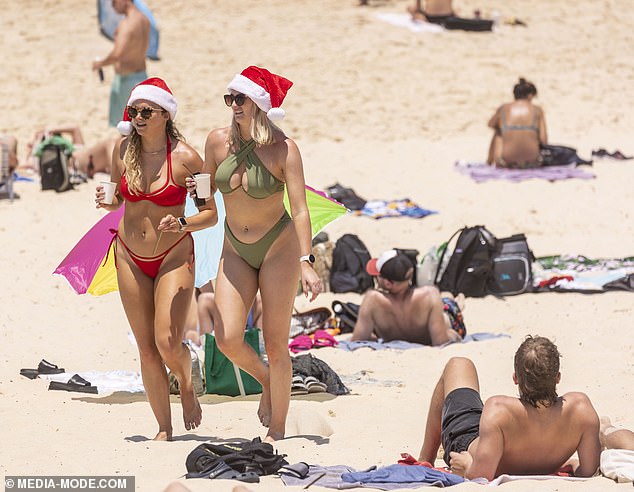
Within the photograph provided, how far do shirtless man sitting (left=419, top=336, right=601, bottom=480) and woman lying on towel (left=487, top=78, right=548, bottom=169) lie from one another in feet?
27.5

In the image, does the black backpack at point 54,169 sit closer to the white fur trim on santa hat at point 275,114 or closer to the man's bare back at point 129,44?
the man's bare back at point 129,44

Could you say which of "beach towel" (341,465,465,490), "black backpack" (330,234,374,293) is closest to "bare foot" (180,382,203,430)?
"beach towel" (341,465,465,490)

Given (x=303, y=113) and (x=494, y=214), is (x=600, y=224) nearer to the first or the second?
(x=494, y=214)

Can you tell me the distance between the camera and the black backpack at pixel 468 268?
31.4 feet

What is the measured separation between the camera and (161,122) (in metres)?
5.91

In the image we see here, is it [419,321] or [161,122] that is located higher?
[161,122]

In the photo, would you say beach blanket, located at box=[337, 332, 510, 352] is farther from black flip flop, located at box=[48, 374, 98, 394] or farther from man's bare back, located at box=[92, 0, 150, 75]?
man's bare back, located at box=[92, 0, 150, 75]

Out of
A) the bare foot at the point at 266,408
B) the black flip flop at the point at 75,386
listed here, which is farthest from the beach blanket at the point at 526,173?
the bare foot at the point at 266,408

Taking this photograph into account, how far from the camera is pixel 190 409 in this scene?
241 inches

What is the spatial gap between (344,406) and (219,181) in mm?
1727

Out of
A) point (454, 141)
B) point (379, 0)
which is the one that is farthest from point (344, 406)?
point (379, 0)

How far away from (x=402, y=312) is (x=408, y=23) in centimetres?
1343

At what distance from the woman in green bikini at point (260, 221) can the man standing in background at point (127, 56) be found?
6940 mm

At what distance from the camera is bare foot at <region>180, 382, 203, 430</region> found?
611 centimetres
